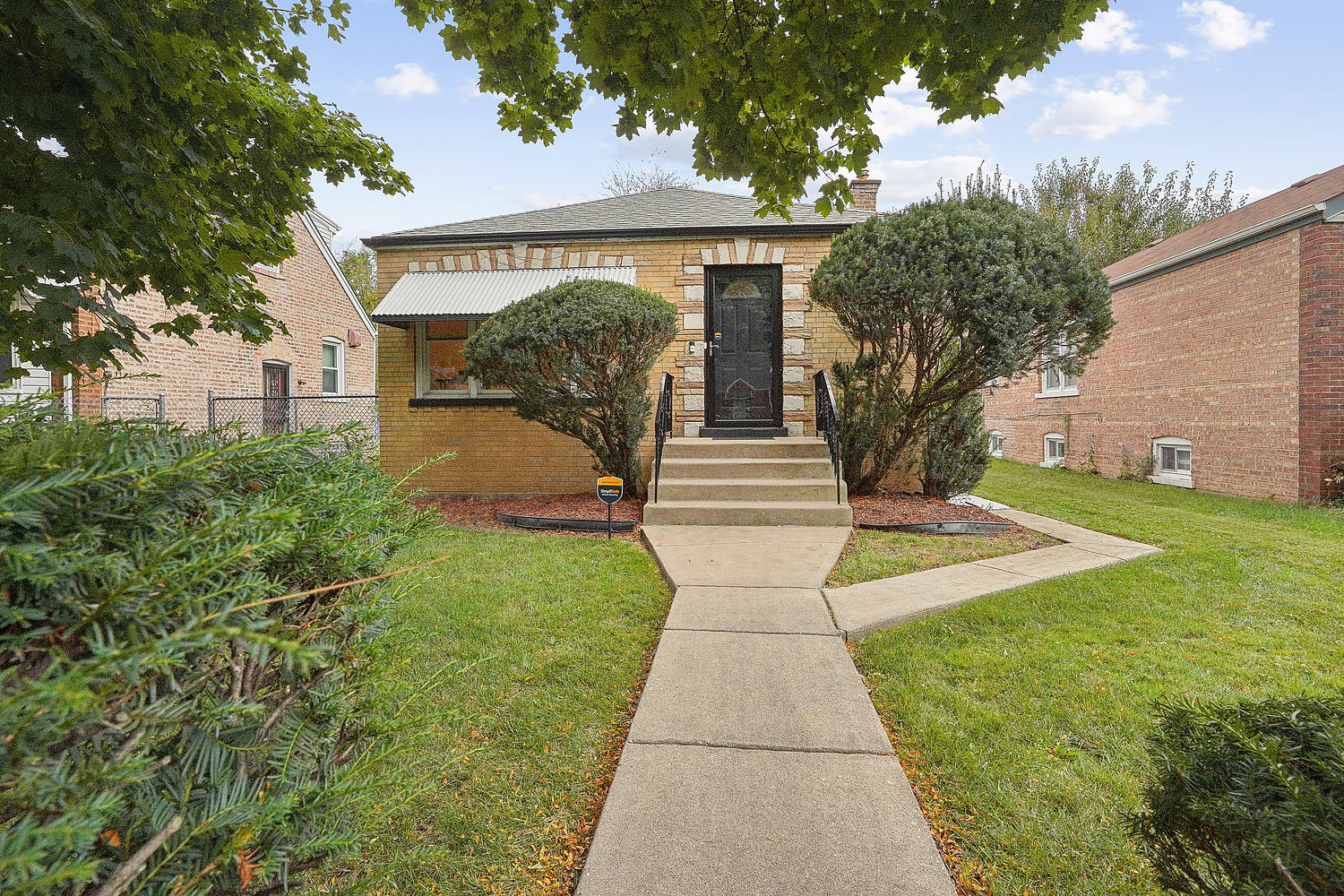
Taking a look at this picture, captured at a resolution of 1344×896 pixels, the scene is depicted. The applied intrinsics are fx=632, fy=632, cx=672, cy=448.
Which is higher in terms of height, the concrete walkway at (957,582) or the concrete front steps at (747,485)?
the concrete front steps at (747,485)

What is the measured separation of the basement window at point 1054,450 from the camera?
49.5 ft

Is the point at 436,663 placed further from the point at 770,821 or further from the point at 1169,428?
the point at 1169,428

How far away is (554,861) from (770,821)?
2.27 feet

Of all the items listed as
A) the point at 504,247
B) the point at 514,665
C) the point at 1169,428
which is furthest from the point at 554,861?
the point at 1169,428

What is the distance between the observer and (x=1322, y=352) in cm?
870

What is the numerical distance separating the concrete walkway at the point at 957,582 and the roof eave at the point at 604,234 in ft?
16.7

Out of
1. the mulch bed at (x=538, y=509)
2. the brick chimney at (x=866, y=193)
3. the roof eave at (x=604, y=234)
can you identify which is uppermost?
the brick chimney at (x=866, y=193)

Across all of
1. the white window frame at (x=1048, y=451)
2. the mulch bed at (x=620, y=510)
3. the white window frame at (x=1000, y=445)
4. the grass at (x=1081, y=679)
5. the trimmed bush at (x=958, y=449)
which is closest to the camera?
Result: the grass at (x=1081, y=679)

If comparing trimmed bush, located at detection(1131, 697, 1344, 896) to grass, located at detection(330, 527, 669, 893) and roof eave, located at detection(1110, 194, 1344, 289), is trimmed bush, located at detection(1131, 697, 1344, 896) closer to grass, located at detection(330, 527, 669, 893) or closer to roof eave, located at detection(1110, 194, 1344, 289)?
grass, located at detection(330, 527, 669, 893)

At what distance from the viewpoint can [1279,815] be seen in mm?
1071

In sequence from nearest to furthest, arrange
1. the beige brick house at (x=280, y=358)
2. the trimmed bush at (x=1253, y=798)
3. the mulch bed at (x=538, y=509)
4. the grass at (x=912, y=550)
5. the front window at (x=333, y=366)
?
1. the trimmed bush at (x=1253, y=798)
2. the grass at (x=912, y=550)
3. the mulch bed at (x=538, y=509)
4. the beige brick house at (x=280, y=358)
5. the front window at (x=333, y=366)

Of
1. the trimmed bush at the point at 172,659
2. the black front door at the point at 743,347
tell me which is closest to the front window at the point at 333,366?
the black front door at the point at 743,347

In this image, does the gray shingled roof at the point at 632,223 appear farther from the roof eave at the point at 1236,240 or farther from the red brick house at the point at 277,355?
the roof eave at the point at 1236,240

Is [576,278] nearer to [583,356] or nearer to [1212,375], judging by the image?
[583,356]
